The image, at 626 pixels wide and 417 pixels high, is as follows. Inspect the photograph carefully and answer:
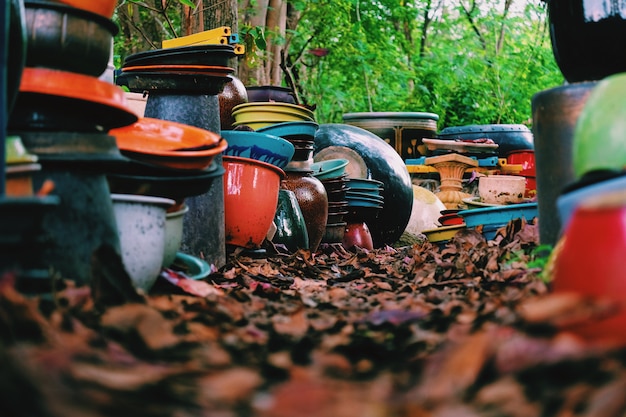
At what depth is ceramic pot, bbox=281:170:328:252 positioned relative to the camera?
5.11m

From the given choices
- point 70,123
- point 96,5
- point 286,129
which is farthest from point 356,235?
point 70,123

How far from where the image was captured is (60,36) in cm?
213

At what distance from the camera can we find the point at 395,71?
40.1 ft

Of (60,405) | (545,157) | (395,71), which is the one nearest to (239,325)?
(60,405)

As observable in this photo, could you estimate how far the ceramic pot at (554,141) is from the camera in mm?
2594

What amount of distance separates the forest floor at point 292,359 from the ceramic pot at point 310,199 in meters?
2.92

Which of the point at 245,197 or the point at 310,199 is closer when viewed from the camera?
the point at 245,197

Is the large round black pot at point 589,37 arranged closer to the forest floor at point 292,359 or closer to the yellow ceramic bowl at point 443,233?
the forest floor at point 292,359

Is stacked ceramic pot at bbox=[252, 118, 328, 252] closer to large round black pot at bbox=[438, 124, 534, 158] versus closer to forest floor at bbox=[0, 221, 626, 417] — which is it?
forest floor at bbox=[0, 221, 626, 417]

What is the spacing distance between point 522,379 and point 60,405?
64 cm

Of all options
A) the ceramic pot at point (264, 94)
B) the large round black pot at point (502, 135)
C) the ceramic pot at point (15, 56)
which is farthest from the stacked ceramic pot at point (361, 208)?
the ceramic pot at point (15, 56)

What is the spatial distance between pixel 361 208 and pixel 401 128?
262 centimetres

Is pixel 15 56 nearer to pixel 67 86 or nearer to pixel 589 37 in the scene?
pixel 67 86

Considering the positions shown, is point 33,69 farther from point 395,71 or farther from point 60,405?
point 395,71
